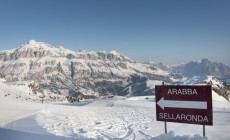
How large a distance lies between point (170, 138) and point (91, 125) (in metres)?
10.8

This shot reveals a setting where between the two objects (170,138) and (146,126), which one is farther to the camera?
(146,126)

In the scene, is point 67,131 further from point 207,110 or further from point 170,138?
point 207,110

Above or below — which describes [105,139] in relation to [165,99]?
Answer: below

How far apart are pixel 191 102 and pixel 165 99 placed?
4.34ft

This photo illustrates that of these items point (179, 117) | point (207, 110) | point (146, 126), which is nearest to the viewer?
point (207, 110)

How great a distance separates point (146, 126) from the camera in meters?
22.4

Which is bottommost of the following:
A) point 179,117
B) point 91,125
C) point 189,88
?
point 91,125

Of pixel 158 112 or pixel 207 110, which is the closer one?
pixel 207 110

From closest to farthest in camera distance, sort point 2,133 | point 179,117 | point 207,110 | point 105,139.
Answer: point 207,110 → point 179,117 → point 105,139 → point 2,133

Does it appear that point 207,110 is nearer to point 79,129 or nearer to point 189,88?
point 189,88

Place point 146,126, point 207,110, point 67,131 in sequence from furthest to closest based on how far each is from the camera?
point 146,126, point 67,131, point 207,110

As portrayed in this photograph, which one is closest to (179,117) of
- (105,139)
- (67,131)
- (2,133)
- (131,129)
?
(105,139)

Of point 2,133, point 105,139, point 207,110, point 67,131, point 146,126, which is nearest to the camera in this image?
point 207,110

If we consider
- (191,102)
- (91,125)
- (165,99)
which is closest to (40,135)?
(91,125)
